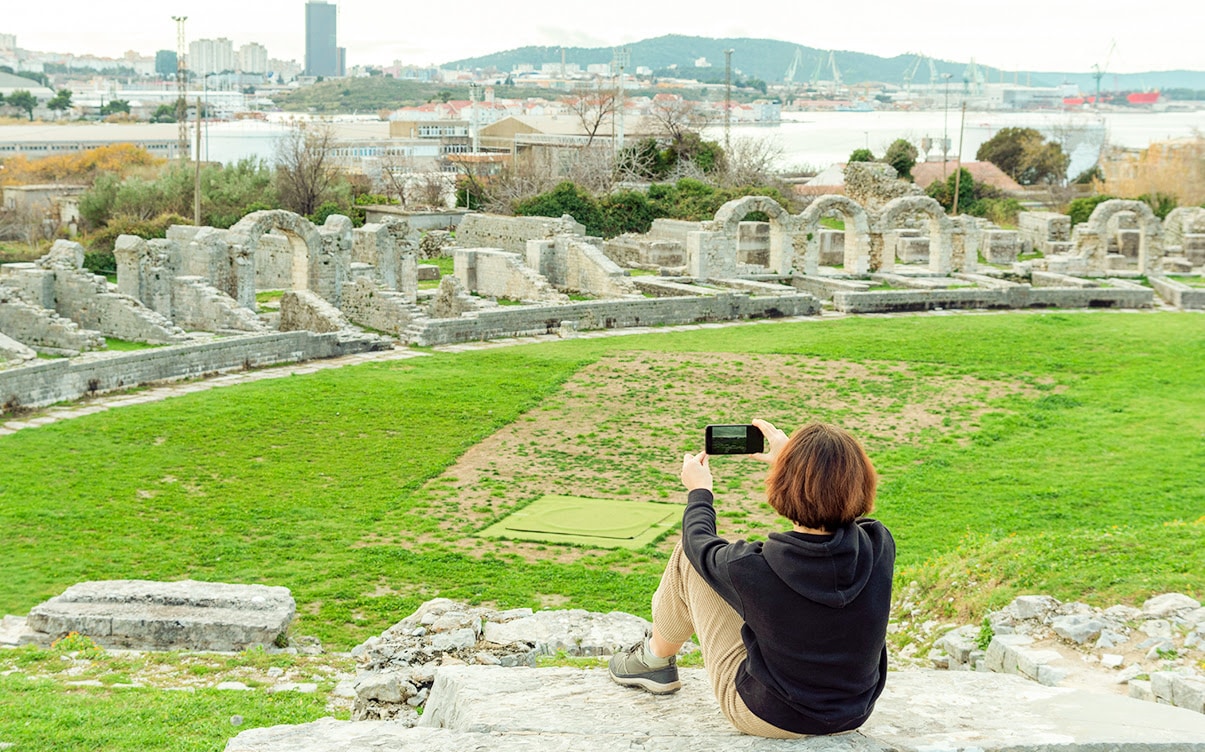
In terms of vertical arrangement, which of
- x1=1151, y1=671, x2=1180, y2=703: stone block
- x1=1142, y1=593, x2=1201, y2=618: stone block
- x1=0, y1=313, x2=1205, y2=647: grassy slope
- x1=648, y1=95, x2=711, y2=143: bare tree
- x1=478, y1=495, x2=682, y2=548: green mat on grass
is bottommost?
x1=478, y1=495, x2=682, y2=548: green mat on grass

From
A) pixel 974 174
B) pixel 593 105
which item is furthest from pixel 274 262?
pixel 593 105

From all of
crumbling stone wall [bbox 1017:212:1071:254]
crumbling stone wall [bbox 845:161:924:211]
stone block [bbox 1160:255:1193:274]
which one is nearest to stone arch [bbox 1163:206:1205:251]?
stone block [bbox 1160:255:1193:274]

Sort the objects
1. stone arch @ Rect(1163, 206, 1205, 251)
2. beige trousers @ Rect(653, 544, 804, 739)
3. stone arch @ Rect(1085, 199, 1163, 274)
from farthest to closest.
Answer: stone arch @ Rect(1163, 206, 1205, 251)
stone arch @ Rect(1085, 199, 1163, 274)
beige trousers @ Rect(653, 544, 804, 739)

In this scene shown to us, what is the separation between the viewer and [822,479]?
4738 millimetres

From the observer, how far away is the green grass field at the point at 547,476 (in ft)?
33.8

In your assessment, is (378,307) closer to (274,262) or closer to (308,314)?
(308,314)

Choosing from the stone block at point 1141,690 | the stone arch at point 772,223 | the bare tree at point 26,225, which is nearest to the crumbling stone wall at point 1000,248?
the stone arch at point 772,223

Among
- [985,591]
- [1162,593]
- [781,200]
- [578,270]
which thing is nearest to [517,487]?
[985,591]

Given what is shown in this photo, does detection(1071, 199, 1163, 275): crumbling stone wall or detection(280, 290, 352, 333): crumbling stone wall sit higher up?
detection(1071, 199, 1163, 275): crumbling stone wall

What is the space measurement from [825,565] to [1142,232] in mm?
34750

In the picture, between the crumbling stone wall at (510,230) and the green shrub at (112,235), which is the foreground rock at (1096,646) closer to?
the crumbling stone wall at (510,230)

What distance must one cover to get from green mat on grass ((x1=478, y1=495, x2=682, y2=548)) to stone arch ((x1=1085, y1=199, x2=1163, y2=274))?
25.9 m

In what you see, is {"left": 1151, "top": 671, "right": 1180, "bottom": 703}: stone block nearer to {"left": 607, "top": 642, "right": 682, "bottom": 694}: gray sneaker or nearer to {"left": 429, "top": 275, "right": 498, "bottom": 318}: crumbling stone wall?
{"left": 607, "top": 642, "right": 682, "bottom": 694}: gray sneaker

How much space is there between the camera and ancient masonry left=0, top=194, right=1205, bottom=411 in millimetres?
22812
